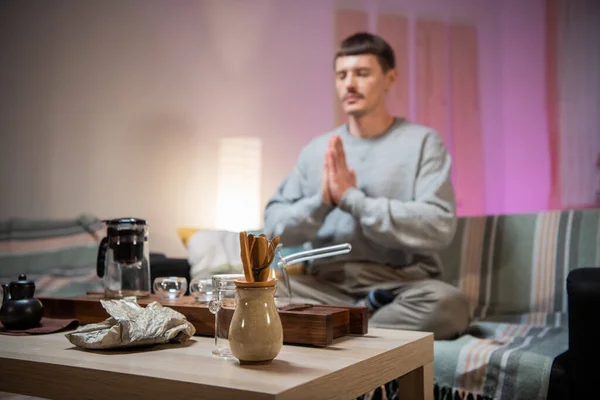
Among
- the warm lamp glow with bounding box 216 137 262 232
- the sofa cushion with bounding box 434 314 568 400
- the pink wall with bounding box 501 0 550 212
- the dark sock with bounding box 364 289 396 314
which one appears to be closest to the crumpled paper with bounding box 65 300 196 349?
the sofa cushion with bounding box 434 314 568 400

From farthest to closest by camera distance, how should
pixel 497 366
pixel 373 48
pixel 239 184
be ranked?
pixel 239 184 → pixel 373 48 → pixel 497 366

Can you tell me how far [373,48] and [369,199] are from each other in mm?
637

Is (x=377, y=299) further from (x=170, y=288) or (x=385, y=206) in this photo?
(x=170, y=288)

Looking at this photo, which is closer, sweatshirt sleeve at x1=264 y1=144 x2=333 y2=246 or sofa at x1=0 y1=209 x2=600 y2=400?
sofa at x1=0 y1=209 x2=600 y2=400

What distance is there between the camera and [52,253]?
8.29 ft

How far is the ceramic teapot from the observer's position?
1.45 metres

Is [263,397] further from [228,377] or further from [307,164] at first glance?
[307,164]

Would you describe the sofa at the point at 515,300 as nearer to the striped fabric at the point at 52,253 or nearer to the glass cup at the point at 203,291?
the striped fabric at the point at 52,253

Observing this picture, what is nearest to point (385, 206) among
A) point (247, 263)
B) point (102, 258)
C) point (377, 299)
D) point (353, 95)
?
point (377, 299)

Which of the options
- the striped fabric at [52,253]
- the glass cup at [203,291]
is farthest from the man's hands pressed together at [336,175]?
the glass cup at [203,291]

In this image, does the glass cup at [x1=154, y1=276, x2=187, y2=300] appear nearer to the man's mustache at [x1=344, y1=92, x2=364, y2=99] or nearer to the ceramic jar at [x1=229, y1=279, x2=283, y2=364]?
the ceramic jar at [x1=229, y1=279, x2=283, y2=364]

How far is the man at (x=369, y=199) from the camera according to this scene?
2.44 metres

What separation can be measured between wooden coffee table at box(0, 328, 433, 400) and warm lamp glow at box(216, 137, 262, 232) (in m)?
1.61

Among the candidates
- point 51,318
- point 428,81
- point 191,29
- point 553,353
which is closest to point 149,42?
point 191,29
